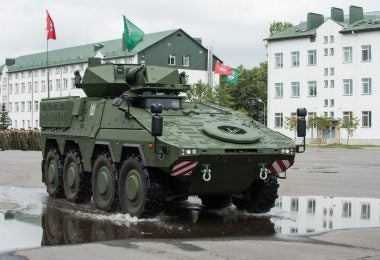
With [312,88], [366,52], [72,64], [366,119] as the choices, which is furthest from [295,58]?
[72,64]

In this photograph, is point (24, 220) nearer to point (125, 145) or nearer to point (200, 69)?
point (125, 145)

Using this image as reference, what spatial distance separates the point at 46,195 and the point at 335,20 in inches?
2118

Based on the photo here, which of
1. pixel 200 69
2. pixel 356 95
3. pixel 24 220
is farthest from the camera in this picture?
pixel 200 69

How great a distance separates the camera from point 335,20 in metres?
65.6

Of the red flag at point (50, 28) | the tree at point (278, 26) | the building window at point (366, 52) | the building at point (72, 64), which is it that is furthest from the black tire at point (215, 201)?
the tree at point (278, 26)

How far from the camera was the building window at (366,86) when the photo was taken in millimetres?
61281

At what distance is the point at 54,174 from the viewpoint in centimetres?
1509

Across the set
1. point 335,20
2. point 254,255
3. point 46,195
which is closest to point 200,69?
point 335,20

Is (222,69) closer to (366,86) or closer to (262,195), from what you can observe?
(366,86)

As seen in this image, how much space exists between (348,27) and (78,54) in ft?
121

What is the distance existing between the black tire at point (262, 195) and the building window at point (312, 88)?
54.5 metres

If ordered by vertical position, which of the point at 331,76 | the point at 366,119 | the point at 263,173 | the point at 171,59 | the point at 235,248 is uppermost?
the point at 171,59

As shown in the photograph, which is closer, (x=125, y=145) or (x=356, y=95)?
(x=125, y=145)

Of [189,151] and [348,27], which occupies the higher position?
[348,27]
